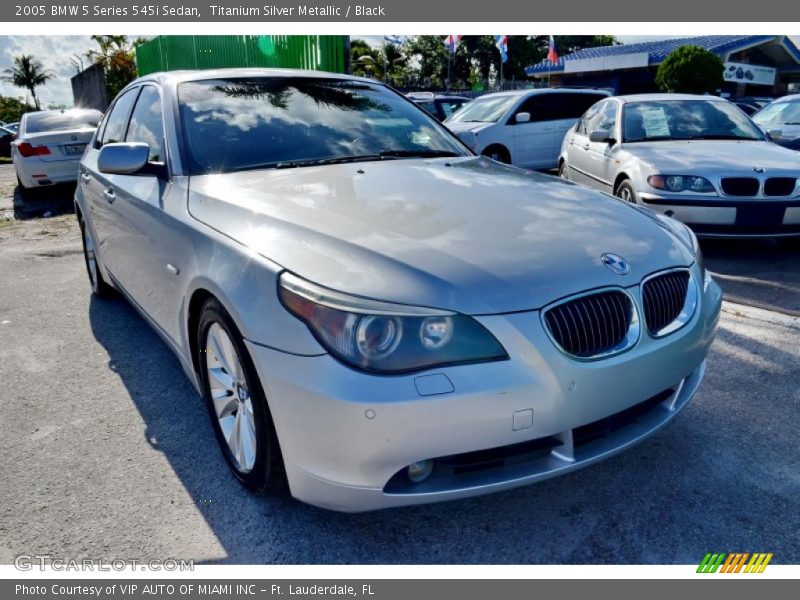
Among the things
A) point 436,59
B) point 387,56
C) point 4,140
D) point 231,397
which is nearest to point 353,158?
point 231,397

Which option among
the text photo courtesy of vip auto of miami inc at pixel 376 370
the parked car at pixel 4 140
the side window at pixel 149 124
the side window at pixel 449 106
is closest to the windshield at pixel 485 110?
the side window at pixel 449 106

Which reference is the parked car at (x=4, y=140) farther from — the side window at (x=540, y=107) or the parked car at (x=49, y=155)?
the side window at (x=540, y=107)

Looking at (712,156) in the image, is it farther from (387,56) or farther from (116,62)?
(387,56)

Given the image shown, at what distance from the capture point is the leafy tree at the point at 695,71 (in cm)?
2281

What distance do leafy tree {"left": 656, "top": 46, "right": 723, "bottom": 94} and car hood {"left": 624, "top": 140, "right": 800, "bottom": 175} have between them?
18.9 m

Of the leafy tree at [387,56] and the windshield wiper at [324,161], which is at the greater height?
the leafy tree at [387,56]

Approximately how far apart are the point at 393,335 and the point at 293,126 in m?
1.75

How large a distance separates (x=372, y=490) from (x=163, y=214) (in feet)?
5.39

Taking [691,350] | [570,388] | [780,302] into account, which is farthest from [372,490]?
[780,302]

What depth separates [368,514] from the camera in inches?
91.8

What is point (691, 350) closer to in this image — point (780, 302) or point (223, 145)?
point (223, 145)

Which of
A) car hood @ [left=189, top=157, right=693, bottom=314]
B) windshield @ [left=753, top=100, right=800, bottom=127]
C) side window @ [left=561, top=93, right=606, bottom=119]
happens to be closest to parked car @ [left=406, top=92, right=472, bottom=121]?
side window @ [left=561, top=93, right=606, bottom=119]

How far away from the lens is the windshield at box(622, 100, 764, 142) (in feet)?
21.7

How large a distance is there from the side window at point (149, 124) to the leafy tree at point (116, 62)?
23.6m
